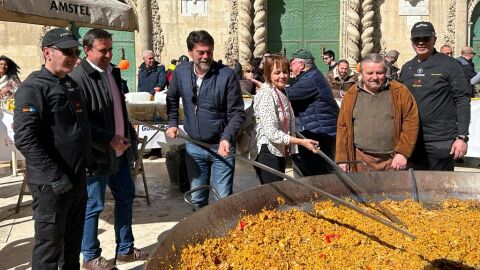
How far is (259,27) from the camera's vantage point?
1441 cm

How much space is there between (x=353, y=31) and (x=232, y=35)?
3.53 metres

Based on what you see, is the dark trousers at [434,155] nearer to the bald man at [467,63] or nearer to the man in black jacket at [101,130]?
the man in black jacket at [101,130]

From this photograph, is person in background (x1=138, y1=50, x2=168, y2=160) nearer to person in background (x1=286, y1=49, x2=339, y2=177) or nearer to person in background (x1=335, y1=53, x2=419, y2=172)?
person in background (x1=286, y1=49, x2=339, y2=177)

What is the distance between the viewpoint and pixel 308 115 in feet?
14.5

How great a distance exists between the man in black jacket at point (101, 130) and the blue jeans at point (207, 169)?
0.53m

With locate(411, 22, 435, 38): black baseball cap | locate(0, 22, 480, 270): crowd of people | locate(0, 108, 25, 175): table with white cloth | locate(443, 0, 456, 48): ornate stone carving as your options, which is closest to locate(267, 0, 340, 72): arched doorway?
locate(443, 0, 456, 48): ornate stone carving

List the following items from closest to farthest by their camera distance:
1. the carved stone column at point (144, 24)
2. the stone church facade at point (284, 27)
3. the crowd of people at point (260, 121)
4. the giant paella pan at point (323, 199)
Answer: the giant paella pan at point (323, 199) → the crowd of people at point (260, 121) → the stone church facade at point (284, 27) → the carved stone column at point (144, 24)

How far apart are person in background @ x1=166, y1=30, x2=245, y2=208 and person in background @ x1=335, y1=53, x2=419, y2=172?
Result: 86 cm

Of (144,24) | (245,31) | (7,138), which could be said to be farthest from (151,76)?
(245,31)

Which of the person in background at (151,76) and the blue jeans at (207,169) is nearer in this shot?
the blue jeans at (207,169)

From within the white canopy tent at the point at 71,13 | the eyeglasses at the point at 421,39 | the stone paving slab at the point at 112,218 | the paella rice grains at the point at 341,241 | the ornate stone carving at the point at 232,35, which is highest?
the ornate stone carving at the point at 232,35

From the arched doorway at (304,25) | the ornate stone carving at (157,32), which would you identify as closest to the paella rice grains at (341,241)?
the arched doorway at (304,25)

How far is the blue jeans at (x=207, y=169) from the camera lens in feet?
12.9

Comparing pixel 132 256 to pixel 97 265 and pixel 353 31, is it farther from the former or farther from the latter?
pixel 353 31
